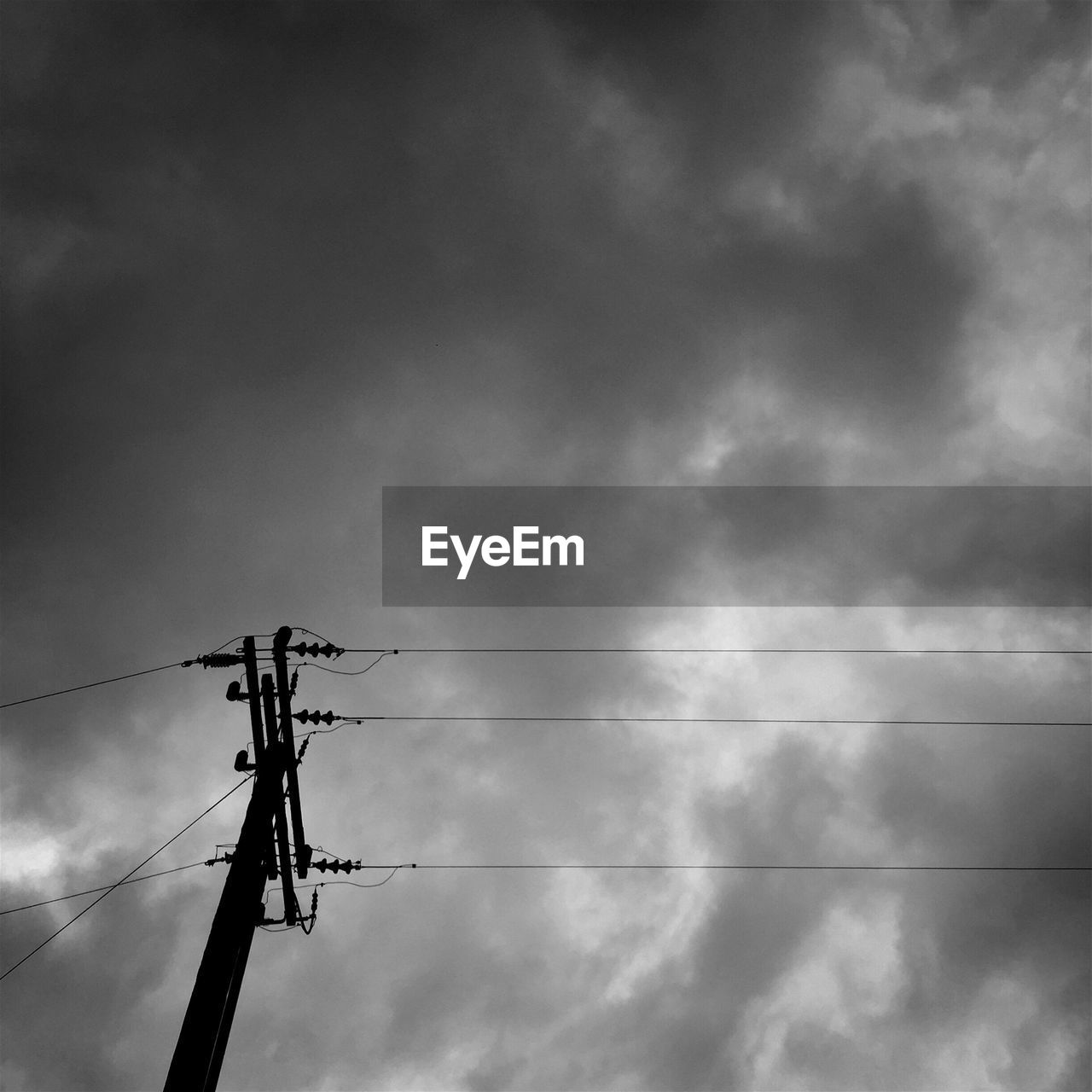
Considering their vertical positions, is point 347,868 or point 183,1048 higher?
point 347,868

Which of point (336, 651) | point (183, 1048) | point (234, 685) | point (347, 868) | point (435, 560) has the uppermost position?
point (435, 560)

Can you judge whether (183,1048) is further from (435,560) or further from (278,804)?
(435,560)

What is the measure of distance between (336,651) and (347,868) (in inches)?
198

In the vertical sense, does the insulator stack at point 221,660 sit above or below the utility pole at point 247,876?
above

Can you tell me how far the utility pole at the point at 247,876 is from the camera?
33.6 feet

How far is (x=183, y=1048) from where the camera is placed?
1016 centimetres

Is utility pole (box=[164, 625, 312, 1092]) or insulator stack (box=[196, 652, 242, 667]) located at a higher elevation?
insulator stack (box=[196, 652, 242, 667])

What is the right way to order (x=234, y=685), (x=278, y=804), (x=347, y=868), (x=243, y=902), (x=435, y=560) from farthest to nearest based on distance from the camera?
(x=435, y=560), (x=347, y=868), (x=234, y=685), (x=278, y=804), (x=243, y=902)

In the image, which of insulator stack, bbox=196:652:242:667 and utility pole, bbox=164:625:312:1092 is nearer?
utility pole, bbox=164:625:312:1092

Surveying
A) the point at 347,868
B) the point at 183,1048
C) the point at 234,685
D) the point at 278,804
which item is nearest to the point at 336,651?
the point at 234,685

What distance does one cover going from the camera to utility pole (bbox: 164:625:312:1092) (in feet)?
33.6

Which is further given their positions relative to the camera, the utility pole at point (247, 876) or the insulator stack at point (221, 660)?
the insulator stack at point (221, 660)

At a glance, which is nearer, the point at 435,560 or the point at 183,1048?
the point at 183,1048

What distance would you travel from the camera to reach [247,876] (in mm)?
12172
